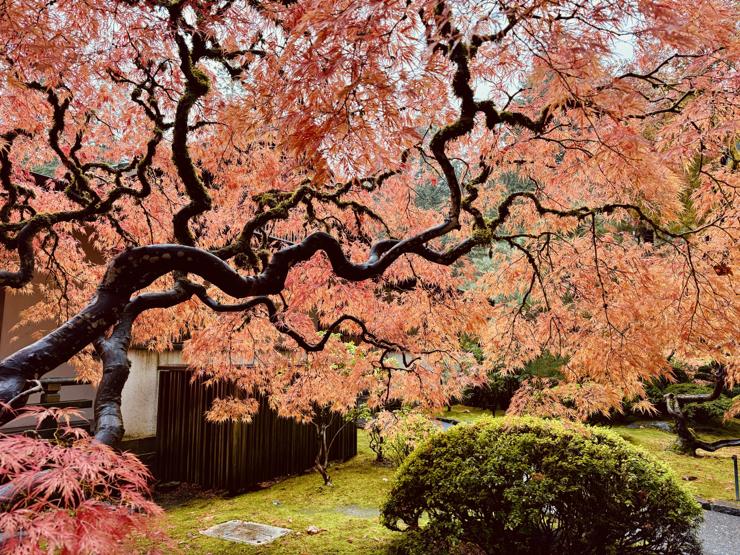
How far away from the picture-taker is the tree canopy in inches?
107

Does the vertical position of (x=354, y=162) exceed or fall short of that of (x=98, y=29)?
it falls short

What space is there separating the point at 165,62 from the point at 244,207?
2.06 meters

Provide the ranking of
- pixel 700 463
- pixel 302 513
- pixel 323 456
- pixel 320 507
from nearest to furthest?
1. pixel 302 513
2. pixel 320 507
3. pixel 323 456
4. pixel 700 463

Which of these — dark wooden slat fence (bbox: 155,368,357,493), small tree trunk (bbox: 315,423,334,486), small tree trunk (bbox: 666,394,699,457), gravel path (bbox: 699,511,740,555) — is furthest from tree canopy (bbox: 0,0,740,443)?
small tree trunk (bbox: 666,394,699,457)

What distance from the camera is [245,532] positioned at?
5828 mm

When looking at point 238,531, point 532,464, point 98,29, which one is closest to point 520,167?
point 532,464

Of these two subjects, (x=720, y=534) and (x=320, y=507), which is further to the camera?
(x=320, y=507)

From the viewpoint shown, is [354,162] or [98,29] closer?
[354,162]

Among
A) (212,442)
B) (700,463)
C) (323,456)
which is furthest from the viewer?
(700,463)

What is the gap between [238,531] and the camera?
5867mm

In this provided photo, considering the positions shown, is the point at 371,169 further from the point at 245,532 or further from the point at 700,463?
the point at 700,463

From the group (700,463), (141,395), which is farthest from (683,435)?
(141,395)

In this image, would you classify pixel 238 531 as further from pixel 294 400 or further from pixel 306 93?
pixel 306 93

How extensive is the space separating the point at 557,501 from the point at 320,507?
3.76 meters
